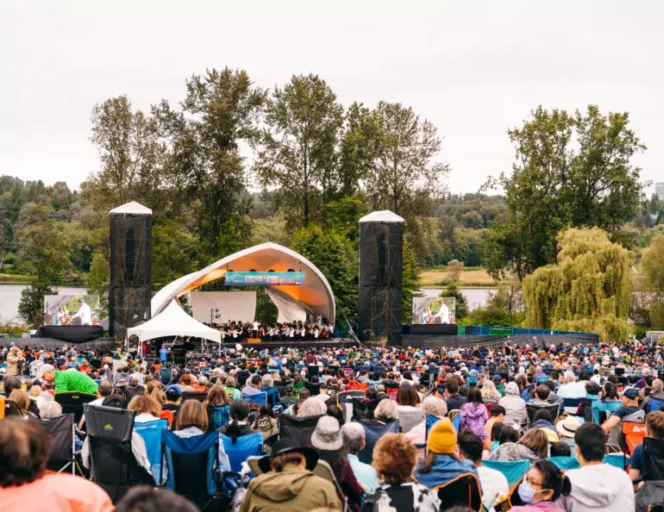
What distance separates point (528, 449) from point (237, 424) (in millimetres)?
2221

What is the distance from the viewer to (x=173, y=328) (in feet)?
82.8

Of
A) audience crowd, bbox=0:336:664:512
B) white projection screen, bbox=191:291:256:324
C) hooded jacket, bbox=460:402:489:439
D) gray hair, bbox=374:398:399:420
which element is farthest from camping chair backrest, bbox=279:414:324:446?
white projection screen, bbox=191:291:256:324

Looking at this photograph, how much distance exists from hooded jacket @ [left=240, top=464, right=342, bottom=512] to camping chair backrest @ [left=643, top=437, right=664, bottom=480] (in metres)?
2.64

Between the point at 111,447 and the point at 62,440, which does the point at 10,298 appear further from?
the point at 111,447

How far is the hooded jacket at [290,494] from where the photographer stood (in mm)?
3990

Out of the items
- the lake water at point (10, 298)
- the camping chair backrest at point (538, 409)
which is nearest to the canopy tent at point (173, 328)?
the camping chair backrest at point (538, 409)

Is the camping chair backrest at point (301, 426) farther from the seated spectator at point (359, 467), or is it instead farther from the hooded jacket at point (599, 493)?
the hooded jacket at point (599, 493)

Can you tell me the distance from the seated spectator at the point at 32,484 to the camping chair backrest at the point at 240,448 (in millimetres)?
3707

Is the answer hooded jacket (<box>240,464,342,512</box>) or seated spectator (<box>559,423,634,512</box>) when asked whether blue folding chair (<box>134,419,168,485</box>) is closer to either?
hooded jacket (<box>240,464,342,512</box>)

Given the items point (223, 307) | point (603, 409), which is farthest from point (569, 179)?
point (603, 409)

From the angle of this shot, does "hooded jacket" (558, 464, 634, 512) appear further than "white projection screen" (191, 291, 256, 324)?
No

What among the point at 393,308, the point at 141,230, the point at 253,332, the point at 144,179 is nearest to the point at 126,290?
the point at 141,230

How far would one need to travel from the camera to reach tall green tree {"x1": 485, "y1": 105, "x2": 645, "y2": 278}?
4816cm

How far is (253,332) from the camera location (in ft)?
113
